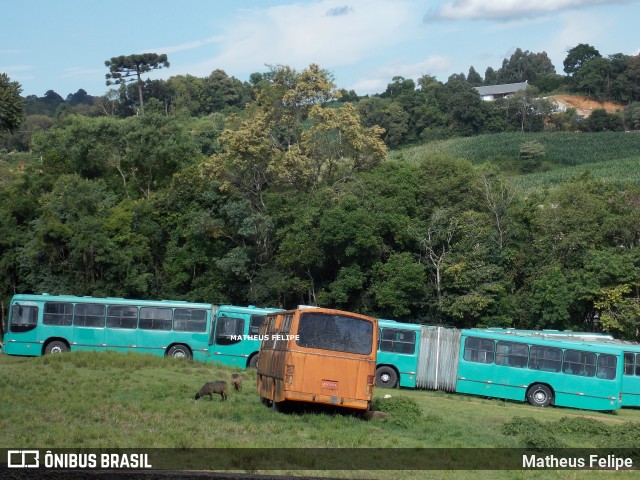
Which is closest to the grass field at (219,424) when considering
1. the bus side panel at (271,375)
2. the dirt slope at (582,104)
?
the bus side panel at (271,375)

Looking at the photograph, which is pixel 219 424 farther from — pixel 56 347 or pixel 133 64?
pixel 133 64

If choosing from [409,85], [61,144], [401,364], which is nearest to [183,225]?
[61,144]

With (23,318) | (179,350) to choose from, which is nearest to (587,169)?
(179,350)

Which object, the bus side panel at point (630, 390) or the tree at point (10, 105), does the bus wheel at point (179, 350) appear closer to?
the tree at point (10, 105)

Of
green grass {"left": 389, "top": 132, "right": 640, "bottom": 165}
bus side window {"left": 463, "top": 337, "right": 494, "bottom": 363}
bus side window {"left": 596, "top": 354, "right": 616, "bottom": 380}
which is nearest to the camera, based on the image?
bus side window {"left": 596, "top": 354, "right": 616, "bottom": 380}

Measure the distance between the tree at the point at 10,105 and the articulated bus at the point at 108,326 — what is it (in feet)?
34.0

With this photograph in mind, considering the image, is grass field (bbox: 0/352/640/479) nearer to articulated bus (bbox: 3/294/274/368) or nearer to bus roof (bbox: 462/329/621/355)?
bus roof (bbox: 462/329/621/355)

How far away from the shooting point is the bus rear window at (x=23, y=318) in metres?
32.9

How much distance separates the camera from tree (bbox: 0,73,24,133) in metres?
38.8

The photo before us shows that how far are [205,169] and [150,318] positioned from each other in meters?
16.0

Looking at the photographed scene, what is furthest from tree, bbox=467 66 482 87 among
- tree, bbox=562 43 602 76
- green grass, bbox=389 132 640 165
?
green grass, bbox=389 132 640 165

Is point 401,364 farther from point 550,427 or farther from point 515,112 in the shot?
point 515,112

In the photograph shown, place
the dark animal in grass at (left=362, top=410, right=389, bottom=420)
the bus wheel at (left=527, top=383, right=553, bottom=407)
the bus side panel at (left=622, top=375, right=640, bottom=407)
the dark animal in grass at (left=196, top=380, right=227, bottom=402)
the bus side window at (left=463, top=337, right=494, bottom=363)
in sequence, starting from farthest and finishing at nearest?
the bus side panel at (left=622, top=375, right=640, bottom=407) < the bus side window at (left=463, top=337, right=494, bottom=363) < the bus wheel at (left=527, top=383, right=553, bottom=407) < the dark animal in grass at (left=196, top=380, right=227, bottom=402) < the dark animal in grass at (left=362, top=410, right=389, bottom=420)

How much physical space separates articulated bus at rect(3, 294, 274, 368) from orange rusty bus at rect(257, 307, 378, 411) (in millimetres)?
14809
